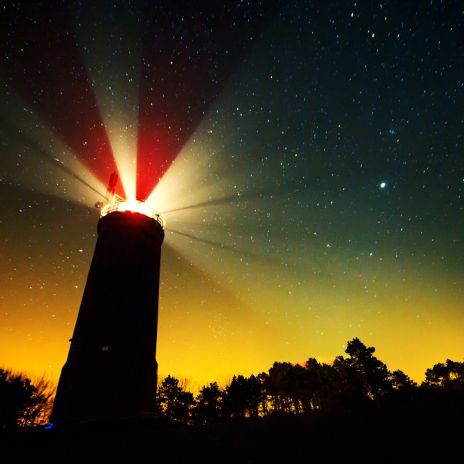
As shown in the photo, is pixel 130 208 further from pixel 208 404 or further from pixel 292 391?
pixel 292 391

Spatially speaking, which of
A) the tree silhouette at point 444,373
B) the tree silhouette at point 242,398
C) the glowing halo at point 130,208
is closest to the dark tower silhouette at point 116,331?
the glowing halo at point 130,208

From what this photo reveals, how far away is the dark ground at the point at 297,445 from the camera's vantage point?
600 cm

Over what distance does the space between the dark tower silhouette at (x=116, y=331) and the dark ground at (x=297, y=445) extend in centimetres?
271

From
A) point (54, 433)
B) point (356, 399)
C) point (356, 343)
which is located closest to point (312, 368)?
point (356, 343)

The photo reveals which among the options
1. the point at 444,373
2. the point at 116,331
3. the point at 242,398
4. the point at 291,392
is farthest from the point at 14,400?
the point at 444,373

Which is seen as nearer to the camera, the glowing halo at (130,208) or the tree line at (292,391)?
the glowing halo at (130,208)

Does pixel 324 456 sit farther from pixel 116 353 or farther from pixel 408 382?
pixel 408 382

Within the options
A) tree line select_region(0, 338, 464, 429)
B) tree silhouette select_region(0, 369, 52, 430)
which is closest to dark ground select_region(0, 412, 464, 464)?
tree silhouette select_region(0, 369, 52, 430)

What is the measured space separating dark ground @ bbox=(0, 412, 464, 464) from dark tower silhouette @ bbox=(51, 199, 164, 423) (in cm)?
271

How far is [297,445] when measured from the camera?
716cm

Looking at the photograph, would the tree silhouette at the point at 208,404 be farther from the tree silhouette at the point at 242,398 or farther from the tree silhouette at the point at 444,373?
the tree silhouette at the point at 444,373

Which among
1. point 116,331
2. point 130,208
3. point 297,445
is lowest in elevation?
point 297,445

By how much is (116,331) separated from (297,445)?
11.2 m

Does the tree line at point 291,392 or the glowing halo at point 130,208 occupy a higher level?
the glowing halo at point 130,208
